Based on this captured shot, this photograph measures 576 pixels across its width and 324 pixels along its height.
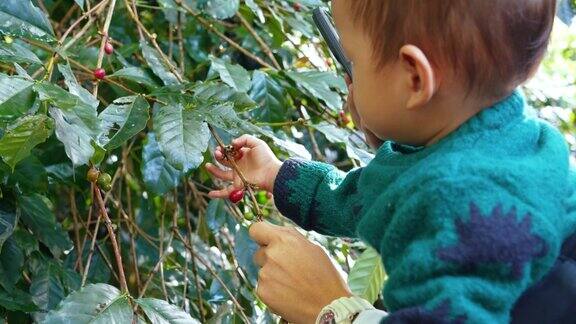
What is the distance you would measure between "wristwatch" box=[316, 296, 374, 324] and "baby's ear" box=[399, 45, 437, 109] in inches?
8.1

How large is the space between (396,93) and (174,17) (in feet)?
3.19

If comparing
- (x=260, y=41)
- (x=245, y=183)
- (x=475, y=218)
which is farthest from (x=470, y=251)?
(x=260, y=41)

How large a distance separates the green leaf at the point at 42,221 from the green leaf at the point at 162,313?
35cm

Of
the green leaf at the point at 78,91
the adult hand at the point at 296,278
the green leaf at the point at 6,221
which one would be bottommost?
the green leaf at the point at 6,221

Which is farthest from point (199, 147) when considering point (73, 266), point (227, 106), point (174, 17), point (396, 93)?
point (174, 17)

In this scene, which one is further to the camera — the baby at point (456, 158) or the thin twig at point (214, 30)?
the thin twig at point (214, 30)

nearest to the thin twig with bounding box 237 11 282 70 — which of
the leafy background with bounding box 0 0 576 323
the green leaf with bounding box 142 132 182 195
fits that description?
the leafy background with bounding box 0 0 576 323

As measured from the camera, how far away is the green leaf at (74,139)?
0.97 m

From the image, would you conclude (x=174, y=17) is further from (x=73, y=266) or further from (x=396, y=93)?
(x=396, y=93)

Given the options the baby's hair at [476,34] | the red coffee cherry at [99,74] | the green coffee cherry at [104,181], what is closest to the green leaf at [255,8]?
the red coffee cherry at [99,74]

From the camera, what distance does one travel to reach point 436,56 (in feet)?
2.51

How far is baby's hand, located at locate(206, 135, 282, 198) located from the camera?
109cm

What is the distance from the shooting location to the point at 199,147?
1.04 m

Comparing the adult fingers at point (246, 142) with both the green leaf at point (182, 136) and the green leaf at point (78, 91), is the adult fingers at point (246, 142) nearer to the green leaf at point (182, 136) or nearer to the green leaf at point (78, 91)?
the green leaf at point (182, 136)
